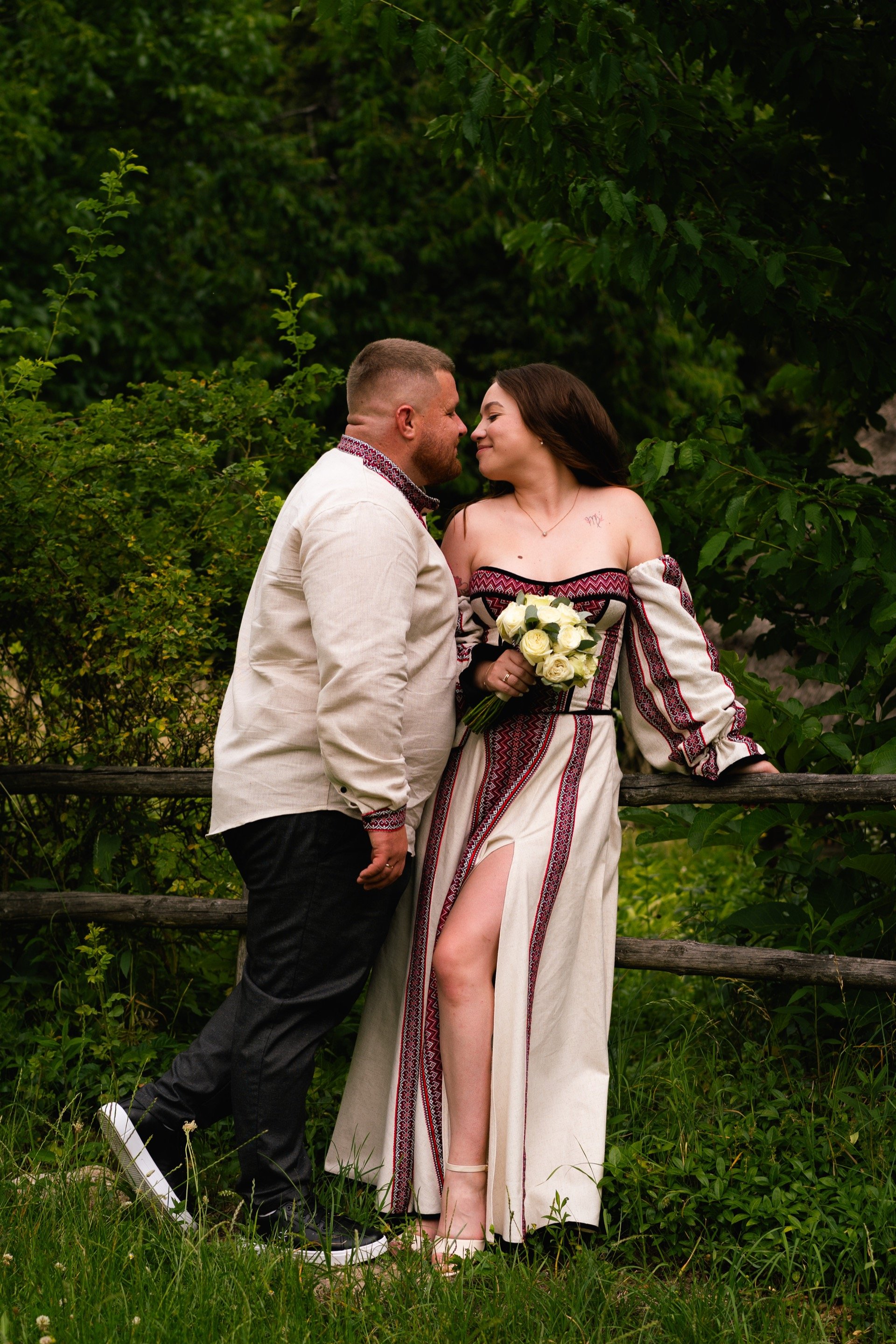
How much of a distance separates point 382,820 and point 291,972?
460 millimetres

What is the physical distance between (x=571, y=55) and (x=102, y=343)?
9.03 m

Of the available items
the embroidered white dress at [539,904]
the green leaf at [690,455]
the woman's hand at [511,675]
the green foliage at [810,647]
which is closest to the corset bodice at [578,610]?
the embroidered white dress at [539,904]

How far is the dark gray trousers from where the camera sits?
3.08 m

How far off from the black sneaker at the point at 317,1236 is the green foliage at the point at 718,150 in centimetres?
278

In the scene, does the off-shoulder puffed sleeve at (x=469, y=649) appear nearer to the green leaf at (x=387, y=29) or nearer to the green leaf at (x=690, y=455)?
the green leaf at (x=690, y=455)

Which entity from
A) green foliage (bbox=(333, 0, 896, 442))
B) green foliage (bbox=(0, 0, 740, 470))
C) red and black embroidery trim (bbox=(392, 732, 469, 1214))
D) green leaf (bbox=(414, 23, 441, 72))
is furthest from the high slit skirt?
green foliage (bbox=(0, 0, 740, 470))

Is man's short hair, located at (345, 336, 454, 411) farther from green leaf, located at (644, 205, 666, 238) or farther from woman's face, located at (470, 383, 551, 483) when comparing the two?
green leaf, located at (644, 205, 666, 238)

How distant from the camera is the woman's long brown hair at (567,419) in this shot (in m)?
3.50

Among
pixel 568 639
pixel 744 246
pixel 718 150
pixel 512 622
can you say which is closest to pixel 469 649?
pixel 512 622

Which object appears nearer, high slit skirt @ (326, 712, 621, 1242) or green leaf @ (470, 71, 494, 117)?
high slit skirt @ (326, 712, 621, 1242)

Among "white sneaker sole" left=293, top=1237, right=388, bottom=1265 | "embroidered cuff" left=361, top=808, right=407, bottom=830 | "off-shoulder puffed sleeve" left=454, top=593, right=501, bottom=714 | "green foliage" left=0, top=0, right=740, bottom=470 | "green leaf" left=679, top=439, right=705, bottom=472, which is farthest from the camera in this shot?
"green foliage" left=0, top=0, right=740, bottom=470

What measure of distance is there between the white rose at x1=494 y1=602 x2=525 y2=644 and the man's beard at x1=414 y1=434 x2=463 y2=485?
451mm

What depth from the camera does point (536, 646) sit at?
119 inches

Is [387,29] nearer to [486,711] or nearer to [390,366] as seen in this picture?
[390,366]
